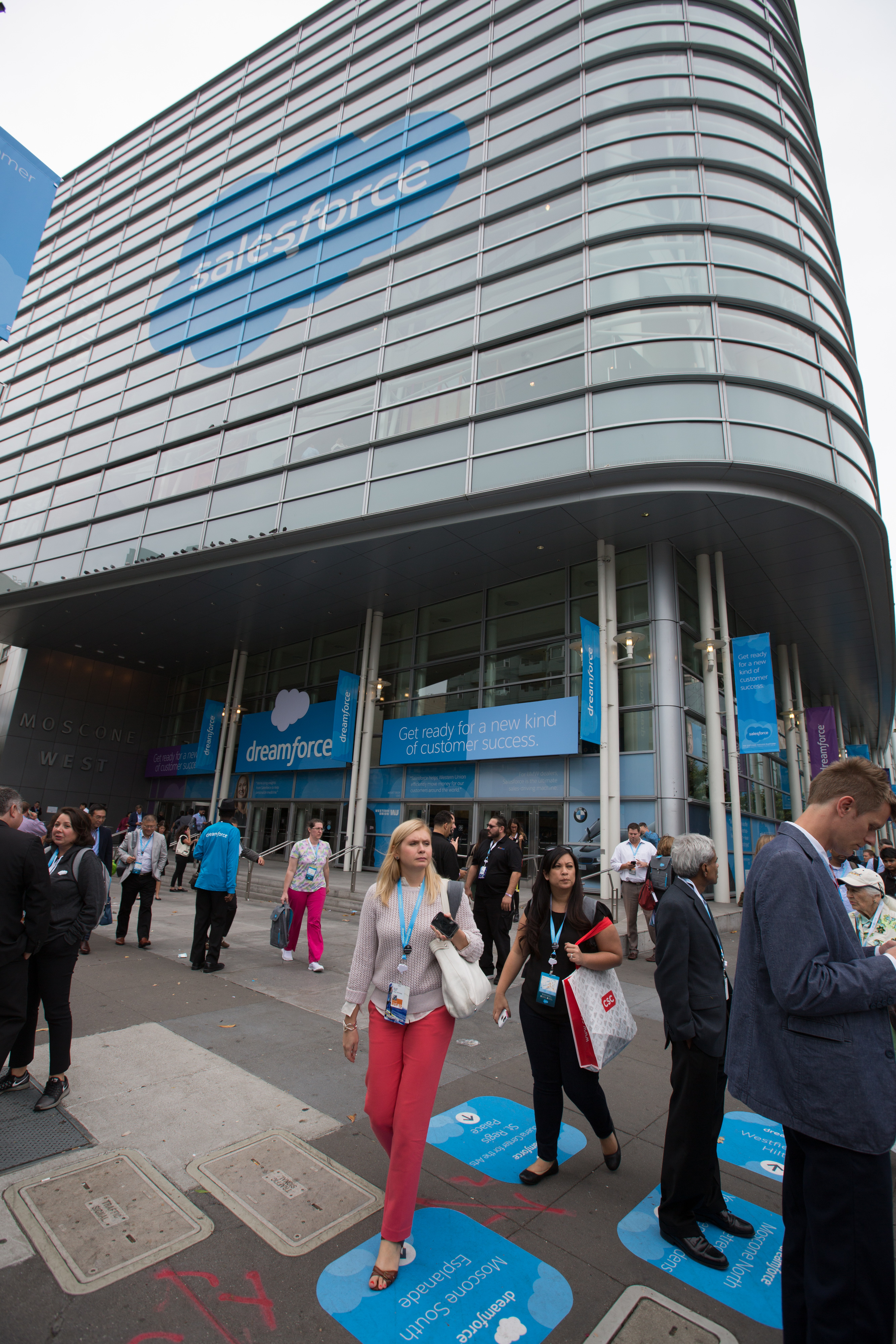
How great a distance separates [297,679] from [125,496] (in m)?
8.59

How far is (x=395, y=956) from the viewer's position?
3232mm

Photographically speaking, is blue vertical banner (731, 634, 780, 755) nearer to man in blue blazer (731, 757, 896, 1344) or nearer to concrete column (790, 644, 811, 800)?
concrete column (790, 644, 811, 800)

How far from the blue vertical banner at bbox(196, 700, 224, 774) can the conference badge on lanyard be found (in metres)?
24.0

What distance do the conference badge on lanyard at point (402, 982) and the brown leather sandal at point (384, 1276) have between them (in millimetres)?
896

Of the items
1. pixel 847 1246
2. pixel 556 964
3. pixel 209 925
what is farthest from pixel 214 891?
pixel 847 1246

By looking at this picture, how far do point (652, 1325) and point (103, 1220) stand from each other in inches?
95.8

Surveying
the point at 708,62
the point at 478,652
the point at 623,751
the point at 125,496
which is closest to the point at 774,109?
the point at 708,62

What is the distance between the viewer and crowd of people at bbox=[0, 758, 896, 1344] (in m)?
2.06

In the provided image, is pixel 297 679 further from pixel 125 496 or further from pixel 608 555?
pixel 608 555

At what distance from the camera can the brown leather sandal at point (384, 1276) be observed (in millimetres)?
2646

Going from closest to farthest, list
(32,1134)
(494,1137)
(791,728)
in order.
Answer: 1. (32,1134)
2. (494,1137)
3. (791,728)

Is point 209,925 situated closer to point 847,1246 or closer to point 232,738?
point 847,1246

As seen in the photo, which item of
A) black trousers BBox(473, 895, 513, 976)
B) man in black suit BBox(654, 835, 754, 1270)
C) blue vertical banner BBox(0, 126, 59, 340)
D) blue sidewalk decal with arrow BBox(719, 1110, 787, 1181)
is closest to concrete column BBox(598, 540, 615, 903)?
black trousers BBox(473, 895, 513, 976)

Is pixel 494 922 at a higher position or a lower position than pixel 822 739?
lower
